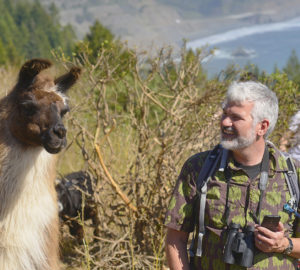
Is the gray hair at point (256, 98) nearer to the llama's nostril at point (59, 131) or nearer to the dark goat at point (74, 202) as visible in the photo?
the llama's nostril at point (59, 131)

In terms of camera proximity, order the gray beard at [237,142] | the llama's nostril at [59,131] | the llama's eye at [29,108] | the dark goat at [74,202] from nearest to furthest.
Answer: the gray beard at [237,142] → the llama's nostril at [59,131] → the llama's eye at [29,108] → the dark goat at [74,202]

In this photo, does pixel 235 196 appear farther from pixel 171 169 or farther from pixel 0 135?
pixel 171 169

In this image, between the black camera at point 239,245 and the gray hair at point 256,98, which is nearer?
the black camera at point 239,245

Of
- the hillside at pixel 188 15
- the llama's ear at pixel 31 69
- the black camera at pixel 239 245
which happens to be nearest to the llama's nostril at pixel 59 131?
the llama's ear at pixel 31 69

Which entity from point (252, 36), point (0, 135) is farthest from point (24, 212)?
point (252, 36)

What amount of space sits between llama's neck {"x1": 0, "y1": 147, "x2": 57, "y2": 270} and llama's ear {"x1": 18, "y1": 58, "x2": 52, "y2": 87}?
563 mm

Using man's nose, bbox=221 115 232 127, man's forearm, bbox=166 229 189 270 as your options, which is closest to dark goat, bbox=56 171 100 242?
man's forearm, bbox=166 229 189 270

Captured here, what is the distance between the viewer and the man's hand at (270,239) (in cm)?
247

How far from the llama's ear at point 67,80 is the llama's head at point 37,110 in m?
0.13

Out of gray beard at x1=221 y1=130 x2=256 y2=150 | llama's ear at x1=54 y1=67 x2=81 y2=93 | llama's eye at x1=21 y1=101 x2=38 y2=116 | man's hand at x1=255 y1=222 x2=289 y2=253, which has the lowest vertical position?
man's hand at x1=255 y1=222 x2=289 y2=253

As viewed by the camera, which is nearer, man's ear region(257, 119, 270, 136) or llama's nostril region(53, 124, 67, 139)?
man's ear region(257, 119, 270, 136)

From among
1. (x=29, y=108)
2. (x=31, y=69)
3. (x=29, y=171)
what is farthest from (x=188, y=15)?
(x=29, y=171)

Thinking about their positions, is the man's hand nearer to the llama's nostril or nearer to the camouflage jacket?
the camouflage jacket

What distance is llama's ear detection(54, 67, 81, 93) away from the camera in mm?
3805
